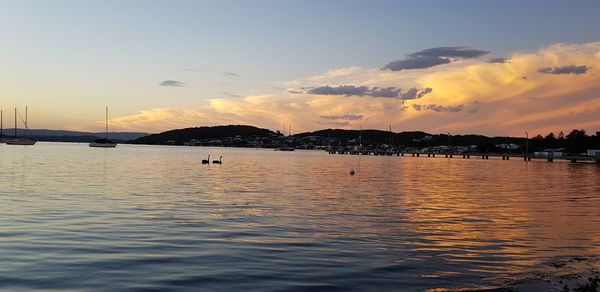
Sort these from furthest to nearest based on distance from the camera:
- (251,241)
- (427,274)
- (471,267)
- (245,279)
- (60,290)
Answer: (251,241)
(471,267)
(427,274)
(245,279)
(60,290)

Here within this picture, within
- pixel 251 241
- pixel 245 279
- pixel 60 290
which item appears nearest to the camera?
pixel 60 290

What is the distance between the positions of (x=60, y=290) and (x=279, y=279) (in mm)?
6001

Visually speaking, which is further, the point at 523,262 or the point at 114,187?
the point at 114,187

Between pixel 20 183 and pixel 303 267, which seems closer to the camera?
pixel 303 267

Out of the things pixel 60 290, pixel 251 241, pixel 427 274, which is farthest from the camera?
pixel 251 241

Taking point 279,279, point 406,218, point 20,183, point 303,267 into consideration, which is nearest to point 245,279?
point 279,279

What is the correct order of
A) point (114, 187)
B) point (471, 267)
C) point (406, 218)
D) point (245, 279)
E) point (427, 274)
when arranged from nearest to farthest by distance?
point (245, 279) → point (427, 274) → point (471, 267) → point (406, 218) → point (114, 187)

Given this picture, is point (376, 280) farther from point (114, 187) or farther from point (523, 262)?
point (114, 187)

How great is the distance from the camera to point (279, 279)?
15867 millimetres

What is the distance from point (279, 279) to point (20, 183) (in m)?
40.3

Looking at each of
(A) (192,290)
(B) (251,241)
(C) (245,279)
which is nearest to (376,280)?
(C) (245,279)

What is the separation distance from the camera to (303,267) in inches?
690

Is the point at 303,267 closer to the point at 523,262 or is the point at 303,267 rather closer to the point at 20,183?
the point at 523,262

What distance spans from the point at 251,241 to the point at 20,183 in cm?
3460
